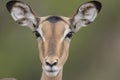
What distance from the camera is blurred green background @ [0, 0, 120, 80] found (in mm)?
22641

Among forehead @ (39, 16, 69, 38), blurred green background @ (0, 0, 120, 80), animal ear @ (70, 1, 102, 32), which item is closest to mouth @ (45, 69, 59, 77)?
forehead @ (39, 16, 69, 38)

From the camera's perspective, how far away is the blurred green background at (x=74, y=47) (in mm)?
22641

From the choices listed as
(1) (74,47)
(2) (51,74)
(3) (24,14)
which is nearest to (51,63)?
(2) (51,74)

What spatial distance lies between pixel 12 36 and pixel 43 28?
1250cm

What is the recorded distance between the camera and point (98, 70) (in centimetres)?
2316

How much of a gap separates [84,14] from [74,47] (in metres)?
10.8

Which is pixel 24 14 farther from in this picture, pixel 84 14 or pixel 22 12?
pixel 84 14

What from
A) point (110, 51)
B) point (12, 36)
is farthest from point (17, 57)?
point (110, 51)

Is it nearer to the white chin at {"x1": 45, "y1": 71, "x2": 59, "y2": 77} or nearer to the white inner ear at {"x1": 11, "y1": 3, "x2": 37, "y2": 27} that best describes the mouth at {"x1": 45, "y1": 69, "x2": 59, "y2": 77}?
the white chin at {"x1": 45, "y1": 71, "x2": 59, "y2": 77}

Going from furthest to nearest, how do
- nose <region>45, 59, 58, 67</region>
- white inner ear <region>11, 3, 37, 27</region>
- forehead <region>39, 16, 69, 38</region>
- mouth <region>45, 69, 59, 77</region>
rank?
white inner ear <region>11, 3, 37, 27</region> → forehead <region>39, 16, 69, 38</region> → mouth <region>45, 69, 59, 77</region> → nose <region>45, 59, 58, 67</region>

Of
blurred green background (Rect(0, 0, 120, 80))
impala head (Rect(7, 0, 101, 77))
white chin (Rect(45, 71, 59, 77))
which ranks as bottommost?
blurred green background (Rect(0, 0, 120, 80))

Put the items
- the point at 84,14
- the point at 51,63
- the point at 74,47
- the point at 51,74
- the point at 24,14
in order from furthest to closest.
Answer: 1. the point at 74,47
2. the point at 84,14
3. the point at 24,14
4. the point at 51,74
5. the point at 51,63

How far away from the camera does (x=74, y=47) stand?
76.6 feet

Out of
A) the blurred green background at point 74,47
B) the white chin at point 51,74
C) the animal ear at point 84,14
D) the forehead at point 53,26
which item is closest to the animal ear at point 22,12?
the forehead at point 53,26
